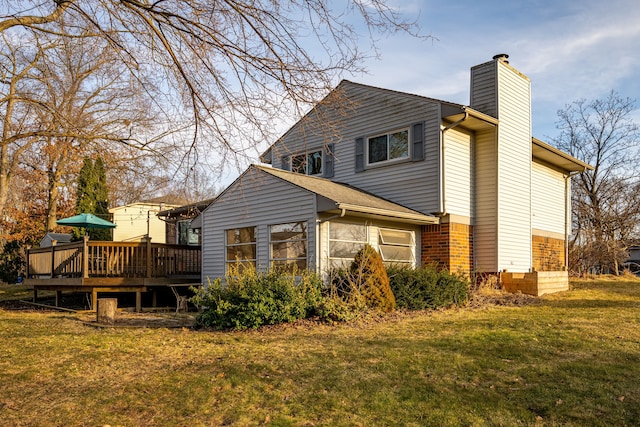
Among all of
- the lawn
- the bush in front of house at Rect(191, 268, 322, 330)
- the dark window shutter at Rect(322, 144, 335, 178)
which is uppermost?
the dark window shutter at Rect(322, 144, 335, 178)

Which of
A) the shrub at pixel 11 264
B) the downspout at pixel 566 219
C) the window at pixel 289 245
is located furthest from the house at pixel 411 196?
the shrub at pixel 11 264

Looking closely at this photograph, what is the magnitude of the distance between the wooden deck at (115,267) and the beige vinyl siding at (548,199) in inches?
469

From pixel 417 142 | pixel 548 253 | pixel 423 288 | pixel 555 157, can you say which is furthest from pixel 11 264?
pixel 555 157

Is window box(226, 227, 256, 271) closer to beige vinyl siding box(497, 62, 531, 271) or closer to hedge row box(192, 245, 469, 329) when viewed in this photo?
hedge row box(192, 245, 469, 329)

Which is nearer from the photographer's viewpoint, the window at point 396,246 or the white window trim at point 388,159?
the window at point 396,246

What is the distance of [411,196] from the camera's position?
14422 millimetres

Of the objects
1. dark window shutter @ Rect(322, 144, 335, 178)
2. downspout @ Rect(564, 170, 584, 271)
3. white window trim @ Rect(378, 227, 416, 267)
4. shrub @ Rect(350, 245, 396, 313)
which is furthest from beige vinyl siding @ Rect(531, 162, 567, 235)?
shrub @ Rect(350, 245, 396, 313)

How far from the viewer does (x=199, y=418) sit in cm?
477

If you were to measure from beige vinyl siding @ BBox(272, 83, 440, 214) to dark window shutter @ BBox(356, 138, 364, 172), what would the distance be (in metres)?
0.14

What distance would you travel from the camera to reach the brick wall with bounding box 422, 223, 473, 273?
14.0 metres

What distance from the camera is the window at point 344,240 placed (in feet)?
40.8

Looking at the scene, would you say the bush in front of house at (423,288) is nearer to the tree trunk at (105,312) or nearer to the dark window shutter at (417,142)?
the dark window shutter at (417,142)

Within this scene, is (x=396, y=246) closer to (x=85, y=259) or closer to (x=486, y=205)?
(x=486, y=205)

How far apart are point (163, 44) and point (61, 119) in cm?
425
